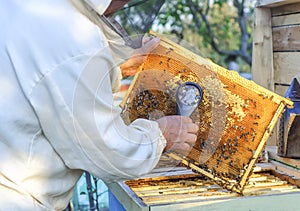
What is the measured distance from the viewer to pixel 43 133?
51.9 inches

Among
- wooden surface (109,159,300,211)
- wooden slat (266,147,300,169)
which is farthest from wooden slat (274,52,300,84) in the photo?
wooden surface (109,159,300,211)

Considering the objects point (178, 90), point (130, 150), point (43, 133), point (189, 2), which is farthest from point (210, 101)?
point (189, 2)

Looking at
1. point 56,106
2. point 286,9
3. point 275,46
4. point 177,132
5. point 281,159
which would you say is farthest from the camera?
point 275,46

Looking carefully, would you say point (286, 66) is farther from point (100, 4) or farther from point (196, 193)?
point (100, 4)

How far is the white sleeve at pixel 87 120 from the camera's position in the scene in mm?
1227

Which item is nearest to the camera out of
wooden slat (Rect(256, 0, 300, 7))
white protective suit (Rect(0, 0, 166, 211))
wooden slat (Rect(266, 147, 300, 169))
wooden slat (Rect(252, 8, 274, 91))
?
white protective suit (Rect(0, 0, 166, 211))

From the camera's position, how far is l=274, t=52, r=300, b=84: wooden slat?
2334 millimetres

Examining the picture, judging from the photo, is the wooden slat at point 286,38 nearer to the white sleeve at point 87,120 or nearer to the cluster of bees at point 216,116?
the cluster of bees at point 216,116

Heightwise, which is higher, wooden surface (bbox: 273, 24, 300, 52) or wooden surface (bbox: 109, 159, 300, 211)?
wooden surface (bbox: 273, 24, 300, 52)

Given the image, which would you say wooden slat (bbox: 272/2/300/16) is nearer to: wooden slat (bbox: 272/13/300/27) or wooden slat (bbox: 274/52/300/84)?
wooden slat (bbox: 272/13/300/27)

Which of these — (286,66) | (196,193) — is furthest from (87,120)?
(286,66)

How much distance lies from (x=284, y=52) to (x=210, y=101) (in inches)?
37.2

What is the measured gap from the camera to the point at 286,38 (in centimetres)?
243

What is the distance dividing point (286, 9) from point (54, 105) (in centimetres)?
163
